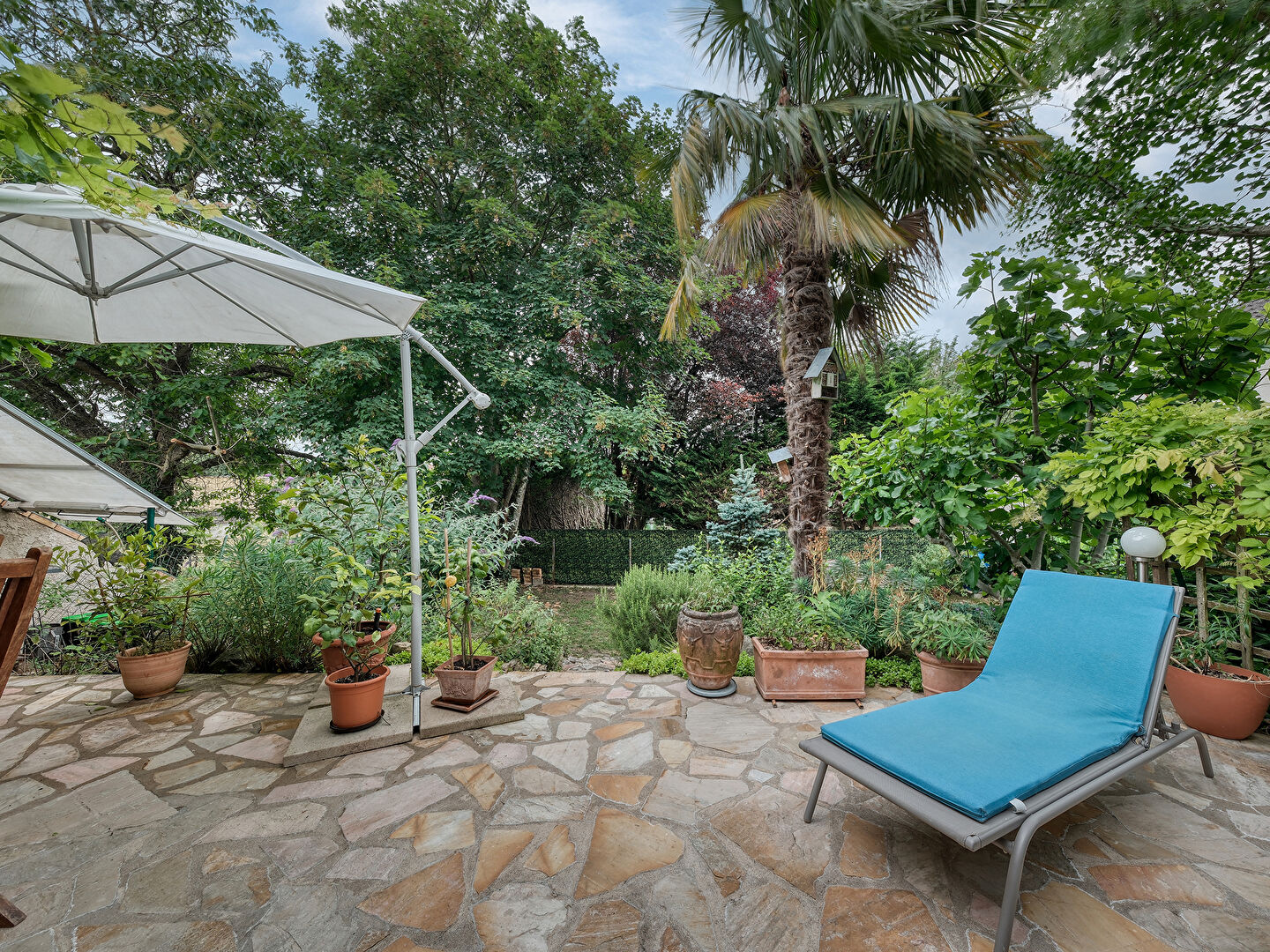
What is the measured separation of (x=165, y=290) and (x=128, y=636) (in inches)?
91.8

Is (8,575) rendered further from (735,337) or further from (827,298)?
(735,337)

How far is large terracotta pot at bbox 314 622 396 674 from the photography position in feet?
9.31

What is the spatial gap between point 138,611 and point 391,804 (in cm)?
270

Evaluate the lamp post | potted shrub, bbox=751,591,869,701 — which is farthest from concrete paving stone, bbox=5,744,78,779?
the lamp post

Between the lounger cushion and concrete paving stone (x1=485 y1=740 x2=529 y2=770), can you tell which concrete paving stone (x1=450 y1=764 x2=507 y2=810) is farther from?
the lounger cushion

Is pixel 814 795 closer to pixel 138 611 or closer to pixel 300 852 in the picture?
pixel 300 852

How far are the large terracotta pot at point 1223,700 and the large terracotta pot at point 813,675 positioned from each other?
60.1 inches

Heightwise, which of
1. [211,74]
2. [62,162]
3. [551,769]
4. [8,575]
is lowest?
[551,769]

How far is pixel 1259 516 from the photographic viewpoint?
2.29 meters

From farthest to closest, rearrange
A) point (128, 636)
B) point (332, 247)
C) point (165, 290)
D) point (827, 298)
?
point (332, 247) → point (827, 298) → point (128, 636) → point (165, 290)

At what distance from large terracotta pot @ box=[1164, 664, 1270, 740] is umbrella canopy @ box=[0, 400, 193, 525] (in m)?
6.77

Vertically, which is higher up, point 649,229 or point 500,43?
point 500,43

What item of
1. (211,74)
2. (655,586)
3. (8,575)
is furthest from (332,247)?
(8,575)

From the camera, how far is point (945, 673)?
3.08 metres
